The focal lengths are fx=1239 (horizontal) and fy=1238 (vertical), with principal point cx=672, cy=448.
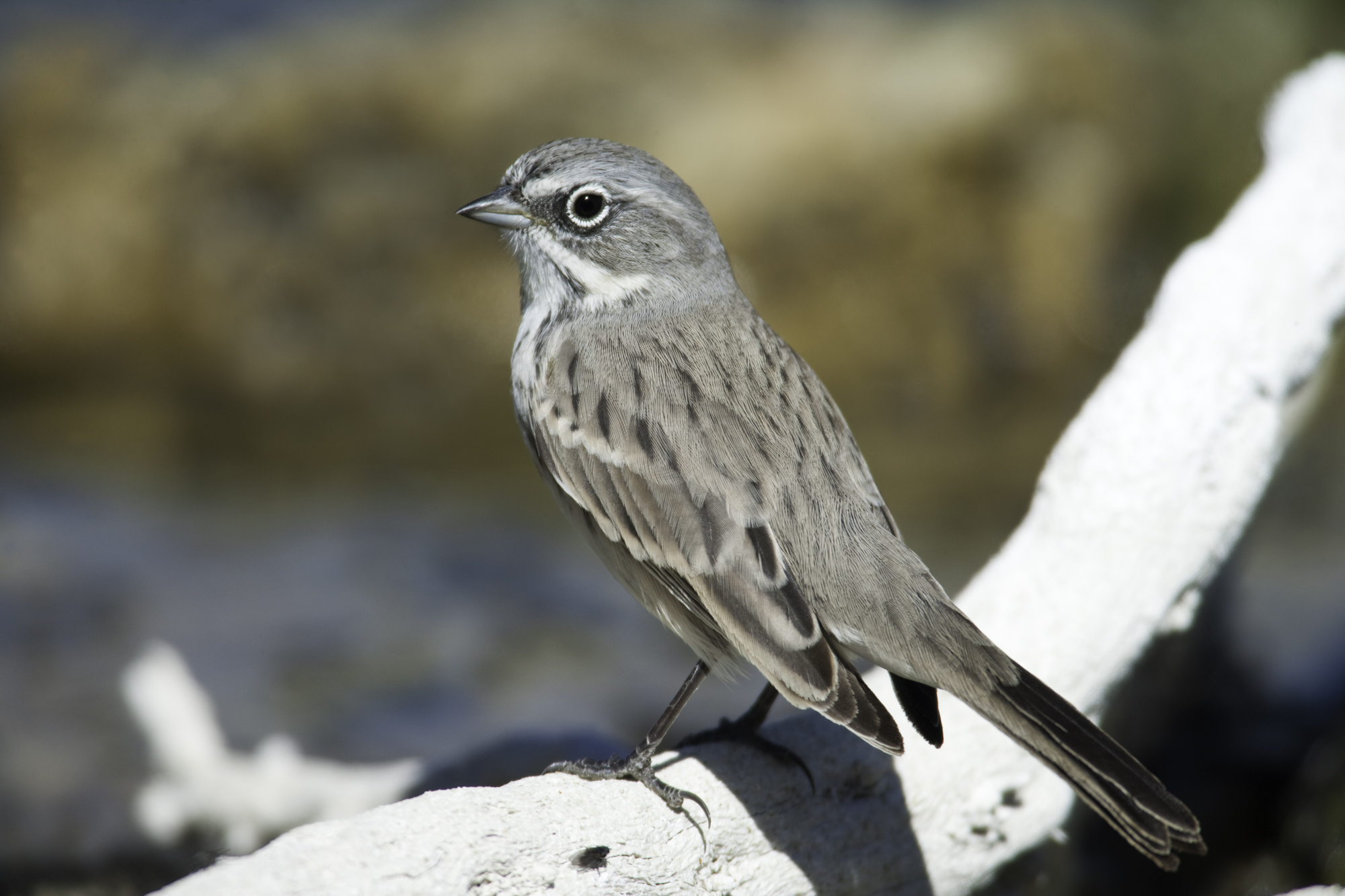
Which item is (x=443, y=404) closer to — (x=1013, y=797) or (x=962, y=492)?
(x=962, y=492)

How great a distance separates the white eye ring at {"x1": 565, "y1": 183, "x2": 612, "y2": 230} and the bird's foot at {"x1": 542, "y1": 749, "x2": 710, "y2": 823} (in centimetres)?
198

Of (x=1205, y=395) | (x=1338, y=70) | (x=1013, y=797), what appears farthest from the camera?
(x=1338, y=70)

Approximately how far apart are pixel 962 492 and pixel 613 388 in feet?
23.8

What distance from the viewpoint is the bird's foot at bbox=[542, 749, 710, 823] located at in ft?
12.5

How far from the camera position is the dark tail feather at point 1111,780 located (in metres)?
3.24

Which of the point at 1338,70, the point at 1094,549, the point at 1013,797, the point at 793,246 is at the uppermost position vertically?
the point at 793,246

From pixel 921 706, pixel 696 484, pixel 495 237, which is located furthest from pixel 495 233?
pixel 921 706

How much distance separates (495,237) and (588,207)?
7.37 metres

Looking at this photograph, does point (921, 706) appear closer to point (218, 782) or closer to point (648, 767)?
point (648, 767)

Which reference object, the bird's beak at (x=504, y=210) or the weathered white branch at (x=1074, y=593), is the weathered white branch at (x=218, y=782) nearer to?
the weathered white branch at (x=1074, y=593)

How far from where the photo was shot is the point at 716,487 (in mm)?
4023

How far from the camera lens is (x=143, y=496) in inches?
424

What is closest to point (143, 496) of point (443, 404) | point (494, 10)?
point (443, 404)

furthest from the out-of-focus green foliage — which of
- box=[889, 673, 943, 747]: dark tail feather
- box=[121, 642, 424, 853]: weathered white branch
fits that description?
box=[889, 673, 943, 747]: dark tail feather
